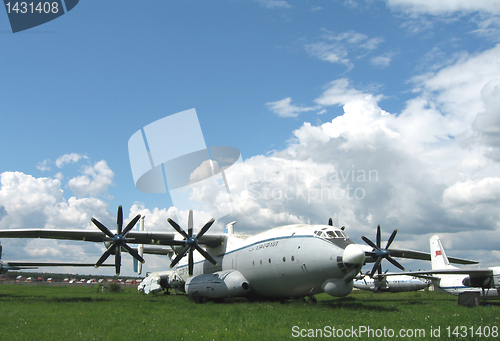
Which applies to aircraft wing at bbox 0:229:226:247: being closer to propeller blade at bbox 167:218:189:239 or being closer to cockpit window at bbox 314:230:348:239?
propeller blade at bbox 167:218:189:239

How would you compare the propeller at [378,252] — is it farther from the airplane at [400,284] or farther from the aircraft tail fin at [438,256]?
the airplane at [400,284]

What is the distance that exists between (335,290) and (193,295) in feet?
37.7

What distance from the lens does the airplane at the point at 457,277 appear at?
23875 mm

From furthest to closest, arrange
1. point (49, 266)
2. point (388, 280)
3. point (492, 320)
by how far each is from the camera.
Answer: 1. point (388, 280)
2. point (49, 266)
3. point (492, 320)

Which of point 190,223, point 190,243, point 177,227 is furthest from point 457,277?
point 177,227

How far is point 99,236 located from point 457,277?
29.9m

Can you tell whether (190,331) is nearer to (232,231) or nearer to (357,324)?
(357,324)

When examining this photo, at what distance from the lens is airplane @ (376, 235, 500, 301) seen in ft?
78.3

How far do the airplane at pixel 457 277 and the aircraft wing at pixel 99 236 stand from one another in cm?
1486

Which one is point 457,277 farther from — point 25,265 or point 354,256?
point 25,265

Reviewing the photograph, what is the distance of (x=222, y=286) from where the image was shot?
22156mm

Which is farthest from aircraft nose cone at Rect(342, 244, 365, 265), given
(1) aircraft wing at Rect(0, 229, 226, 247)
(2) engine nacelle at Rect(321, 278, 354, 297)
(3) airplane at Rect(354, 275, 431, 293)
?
(3) airplane at Rect(354, 275, 431, 293)

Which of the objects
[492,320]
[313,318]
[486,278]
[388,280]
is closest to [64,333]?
[313,318]

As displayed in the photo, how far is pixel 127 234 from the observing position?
25812 millimetres
